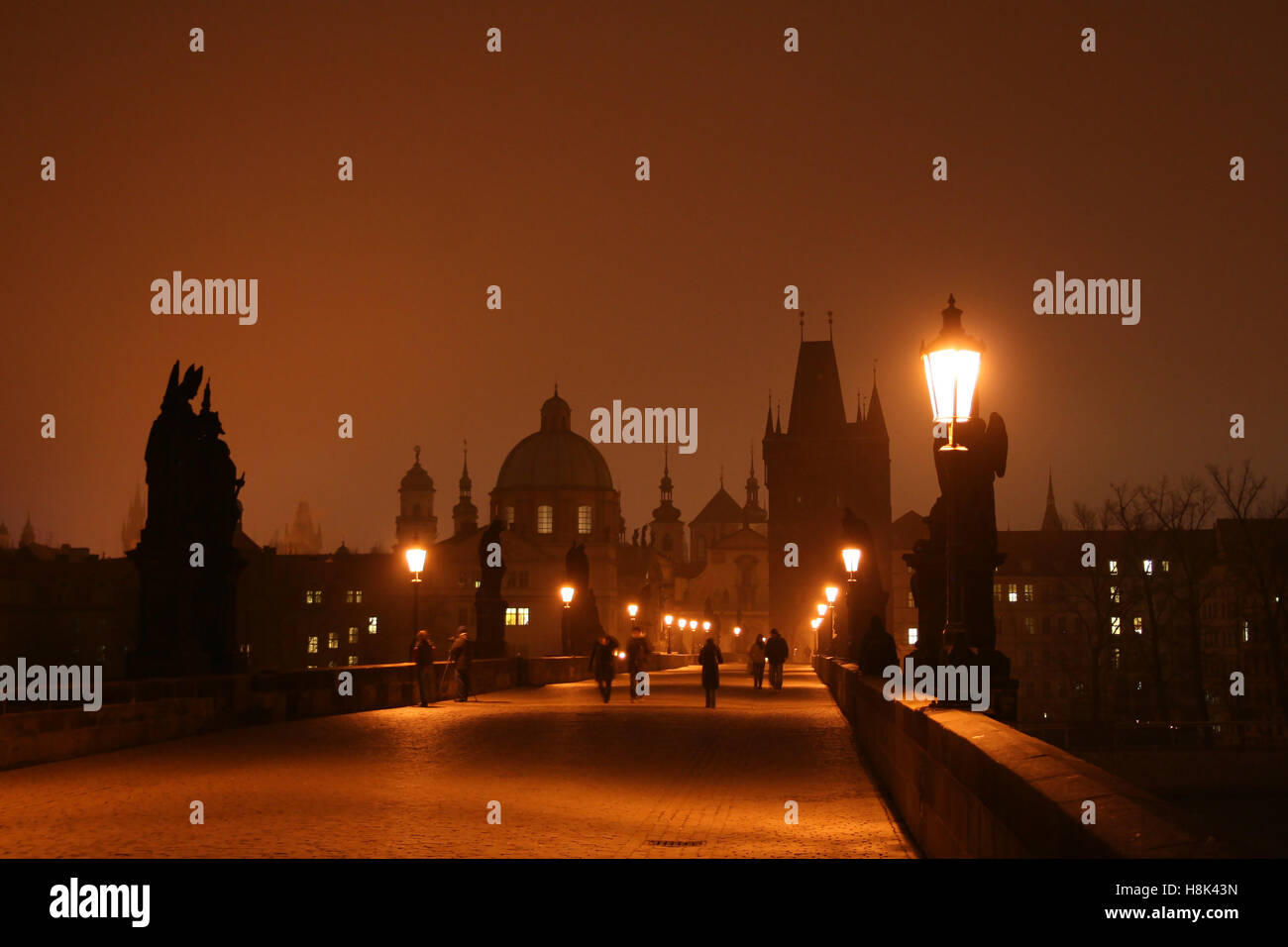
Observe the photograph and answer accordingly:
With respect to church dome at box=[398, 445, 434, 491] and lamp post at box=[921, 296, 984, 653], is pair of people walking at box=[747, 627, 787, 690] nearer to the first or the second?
lamp post at box=[921, 296, 984, 653]

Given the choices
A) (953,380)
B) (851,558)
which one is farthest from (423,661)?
(953,380)

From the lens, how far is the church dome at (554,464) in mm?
137750

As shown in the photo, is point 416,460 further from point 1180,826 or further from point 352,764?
point 1180,826

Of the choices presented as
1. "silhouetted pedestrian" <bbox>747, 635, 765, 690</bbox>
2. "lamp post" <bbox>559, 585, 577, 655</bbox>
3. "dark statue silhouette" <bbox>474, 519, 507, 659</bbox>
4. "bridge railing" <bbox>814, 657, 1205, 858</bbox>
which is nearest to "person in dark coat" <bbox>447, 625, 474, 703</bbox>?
Result: "dark statue silhouette" <bbox>474, 519, 507, 659</bbox>

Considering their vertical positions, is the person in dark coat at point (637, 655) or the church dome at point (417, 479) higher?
the church dome at point (417, 479)

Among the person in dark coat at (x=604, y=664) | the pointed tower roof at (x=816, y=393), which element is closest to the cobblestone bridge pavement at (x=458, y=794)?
the person in dark coat at (x=604, y=664)

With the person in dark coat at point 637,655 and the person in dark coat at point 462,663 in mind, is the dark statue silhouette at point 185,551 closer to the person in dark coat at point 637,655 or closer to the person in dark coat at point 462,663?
the person in dark coat at point 462,663

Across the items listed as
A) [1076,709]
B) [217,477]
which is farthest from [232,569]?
[1076,709]

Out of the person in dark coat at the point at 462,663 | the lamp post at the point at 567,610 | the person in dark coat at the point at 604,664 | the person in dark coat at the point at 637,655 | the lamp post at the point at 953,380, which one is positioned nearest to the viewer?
the lamp post at the point at 953,380

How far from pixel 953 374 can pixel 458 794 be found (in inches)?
227

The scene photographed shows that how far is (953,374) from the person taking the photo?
10.8m

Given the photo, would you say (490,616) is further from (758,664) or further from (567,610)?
(567,610)

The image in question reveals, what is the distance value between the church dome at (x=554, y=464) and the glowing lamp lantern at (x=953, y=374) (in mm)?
126530
